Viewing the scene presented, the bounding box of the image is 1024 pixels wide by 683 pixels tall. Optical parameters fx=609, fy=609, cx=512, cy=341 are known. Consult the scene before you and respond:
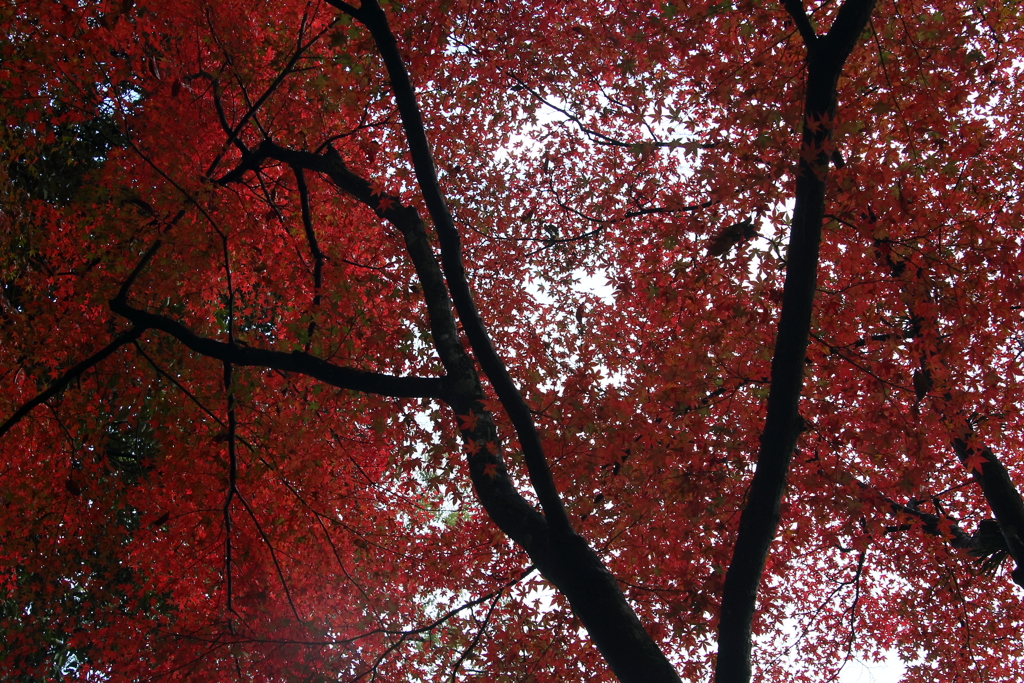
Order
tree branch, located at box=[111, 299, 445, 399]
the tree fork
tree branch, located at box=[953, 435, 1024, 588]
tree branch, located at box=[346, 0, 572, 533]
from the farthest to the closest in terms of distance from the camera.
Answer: tree branch, located at box=[953, 435, 1024, 588] < tree branch, located at box=[111, 299, 445, 399] < tree branch, located at box=[346, 0, 572, 533] < the tree fork

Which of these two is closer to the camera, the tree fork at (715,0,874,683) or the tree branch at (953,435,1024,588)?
the tree fork at (715,0,874,683)

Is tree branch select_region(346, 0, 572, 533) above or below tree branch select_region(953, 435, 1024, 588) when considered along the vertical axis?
above

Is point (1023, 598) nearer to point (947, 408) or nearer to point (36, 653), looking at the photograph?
point (947, 408)

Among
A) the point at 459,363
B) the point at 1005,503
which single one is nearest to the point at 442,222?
the point at 459,363

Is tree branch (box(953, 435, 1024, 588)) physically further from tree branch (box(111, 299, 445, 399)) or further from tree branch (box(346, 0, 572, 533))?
tree branch (box(111, 299, 445, 399))

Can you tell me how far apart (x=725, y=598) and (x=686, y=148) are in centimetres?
280

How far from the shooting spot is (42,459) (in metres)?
8.36

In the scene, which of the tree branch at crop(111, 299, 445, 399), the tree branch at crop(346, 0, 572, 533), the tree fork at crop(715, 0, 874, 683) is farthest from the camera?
the tree branch at crop(111, 299, 445, 399)

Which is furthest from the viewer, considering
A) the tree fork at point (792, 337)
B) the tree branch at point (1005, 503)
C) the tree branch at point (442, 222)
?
the tree branch at point (1005, 503)

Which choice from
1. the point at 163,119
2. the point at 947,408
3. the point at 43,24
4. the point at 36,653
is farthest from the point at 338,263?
the point at 36,653

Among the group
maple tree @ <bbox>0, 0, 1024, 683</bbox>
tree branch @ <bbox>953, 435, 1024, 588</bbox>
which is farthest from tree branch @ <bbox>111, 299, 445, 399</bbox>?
tree branch @ <bbox>953, 435, 1024, 588</bbox>

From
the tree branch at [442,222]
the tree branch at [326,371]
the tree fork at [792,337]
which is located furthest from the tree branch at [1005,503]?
the tree branch at [326,371]

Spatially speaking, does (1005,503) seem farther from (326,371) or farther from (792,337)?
(326,371)

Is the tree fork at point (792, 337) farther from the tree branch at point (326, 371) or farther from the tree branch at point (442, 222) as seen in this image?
the tree branch at point (326, 371)
